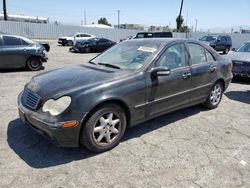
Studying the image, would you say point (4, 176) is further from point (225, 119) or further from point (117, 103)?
point (225, 119)

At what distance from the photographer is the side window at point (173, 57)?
161 inches

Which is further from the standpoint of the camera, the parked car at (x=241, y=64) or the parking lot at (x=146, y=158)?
the parked car at (x=241, y=64)

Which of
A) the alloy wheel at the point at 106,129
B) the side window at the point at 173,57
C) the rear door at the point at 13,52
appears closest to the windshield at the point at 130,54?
the side window at the point at 173,57

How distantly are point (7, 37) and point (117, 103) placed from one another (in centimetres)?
765

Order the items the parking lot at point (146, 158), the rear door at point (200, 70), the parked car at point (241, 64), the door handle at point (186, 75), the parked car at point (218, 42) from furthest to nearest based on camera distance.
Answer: the parked car at point (218, 42) → the parked car at point (241, 64) → the rear door at point (200, 70) → the door handle at point (186, 75) → the parking lot at point (146, 158)

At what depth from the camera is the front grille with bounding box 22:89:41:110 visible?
3309mm

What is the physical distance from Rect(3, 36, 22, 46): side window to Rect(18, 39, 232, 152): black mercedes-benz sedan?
623 centimetres

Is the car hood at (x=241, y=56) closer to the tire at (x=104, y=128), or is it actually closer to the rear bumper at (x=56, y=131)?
the tire at (x=104, y=128)

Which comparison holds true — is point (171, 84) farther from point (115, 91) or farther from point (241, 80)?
point (241, 80)

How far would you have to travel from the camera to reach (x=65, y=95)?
10.3 feet

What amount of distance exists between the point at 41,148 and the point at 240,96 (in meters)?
5.46

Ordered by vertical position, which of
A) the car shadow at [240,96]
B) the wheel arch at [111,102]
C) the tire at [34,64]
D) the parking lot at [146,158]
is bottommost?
the parking lot at [146,158]

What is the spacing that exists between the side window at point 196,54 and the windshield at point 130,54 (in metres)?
0.77

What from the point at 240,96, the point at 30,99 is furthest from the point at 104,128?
the point at 240,96
